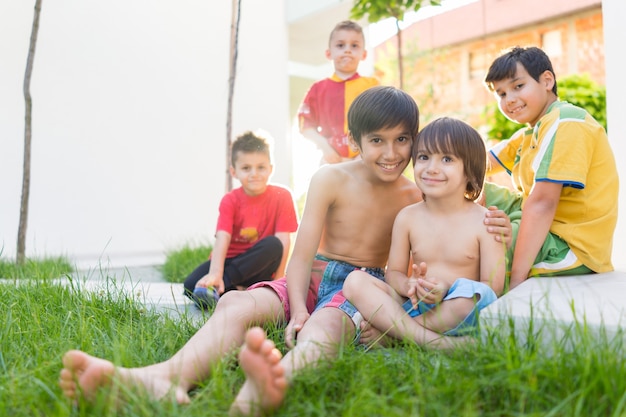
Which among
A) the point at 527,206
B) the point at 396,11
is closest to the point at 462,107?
the point at 396,11

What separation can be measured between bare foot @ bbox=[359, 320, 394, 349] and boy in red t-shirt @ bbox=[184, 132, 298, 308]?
140 cm

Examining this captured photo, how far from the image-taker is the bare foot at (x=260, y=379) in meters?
1.37

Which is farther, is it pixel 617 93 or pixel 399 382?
pixel 617 93

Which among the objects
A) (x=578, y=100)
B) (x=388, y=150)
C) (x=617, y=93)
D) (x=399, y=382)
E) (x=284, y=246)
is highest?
(x=578, y=100)

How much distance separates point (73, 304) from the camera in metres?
2.46

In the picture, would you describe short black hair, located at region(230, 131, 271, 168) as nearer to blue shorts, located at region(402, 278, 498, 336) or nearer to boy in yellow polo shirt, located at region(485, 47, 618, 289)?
boy in yellow polo shirt, located at region(485, 47, 618, 289)

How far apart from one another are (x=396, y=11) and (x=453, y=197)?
3232 mm

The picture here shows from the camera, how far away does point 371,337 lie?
1959mm

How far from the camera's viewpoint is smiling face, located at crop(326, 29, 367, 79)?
157 inches

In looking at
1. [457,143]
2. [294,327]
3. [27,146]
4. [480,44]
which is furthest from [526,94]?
[480,44]

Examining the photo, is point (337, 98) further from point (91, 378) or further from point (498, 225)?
point (91, 378)

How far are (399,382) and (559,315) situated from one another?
0.54m

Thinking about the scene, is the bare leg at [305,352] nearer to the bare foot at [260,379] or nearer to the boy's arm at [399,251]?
the bare foot at [260,379]

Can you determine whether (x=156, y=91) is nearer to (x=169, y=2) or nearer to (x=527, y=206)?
(x=169, y=2)
